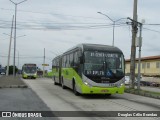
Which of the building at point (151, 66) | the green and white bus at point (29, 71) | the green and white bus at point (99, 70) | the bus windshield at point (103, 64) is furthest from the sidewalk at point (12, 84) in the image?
the building at point (151, 66)

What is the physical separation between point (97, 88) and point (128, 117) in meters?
7.31

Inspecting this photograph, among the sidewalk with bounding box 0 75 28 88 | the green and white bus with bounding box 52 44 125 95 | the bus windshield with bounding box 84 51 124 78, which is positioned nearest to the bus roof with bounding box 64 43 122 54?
the green and white bus with bounding box 52 44 125 95

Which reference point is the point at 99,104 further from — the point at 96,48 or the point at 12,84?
the point at 12,84

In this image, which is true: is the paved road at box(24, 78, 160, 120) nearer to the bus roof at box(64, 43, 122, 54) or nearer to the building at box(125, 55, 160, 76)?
the bus roof at box(64, 43, 122, 54)

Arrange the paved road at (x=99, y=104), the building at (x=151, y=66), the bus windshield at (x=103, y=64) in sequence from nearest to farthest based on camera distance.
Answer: the paved road at (x=99, y=104) < the bus windshield at (x=103, y=64) < the building at (x=151, y=66)

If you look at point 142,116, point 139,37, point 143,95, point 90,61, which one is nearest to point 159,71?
point 139,37

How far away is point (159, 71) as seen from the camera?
7575 cm

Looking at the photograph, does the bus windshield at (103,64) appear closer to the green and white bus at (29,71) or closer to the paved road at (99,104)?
the paved road at (99,104)

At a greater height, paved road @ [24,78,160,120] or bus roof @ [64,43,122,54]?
bus roof @ [64,43,122,54]

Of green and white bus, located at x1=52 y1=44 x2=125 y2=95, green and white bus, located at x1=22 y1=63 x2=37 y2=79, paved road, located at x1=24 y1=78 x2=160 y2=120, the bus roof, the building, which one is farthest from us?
the building

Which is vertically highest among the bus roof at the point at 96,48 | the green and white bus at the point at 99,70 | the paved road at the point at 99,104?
the bus roof at the point at 96,48

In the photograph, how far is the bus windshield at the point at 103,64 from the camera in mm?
20250

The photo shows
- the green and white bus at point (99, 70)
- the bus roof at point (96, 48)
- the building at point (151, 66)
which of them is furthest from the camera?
the building at point (151, 66)

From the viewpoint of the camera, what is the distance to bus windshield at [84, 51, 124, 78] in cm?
2025
